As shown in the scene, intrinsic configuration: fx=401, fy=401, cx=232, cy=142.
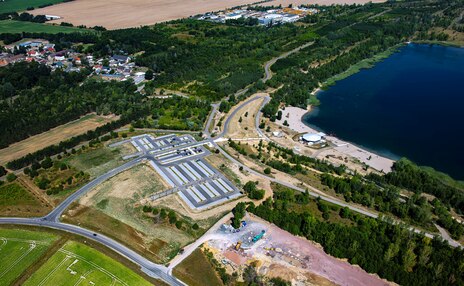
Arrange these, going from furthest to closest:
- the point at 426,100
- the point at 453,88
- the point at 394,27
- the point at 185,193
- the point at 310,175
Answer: the point at 394,27 → the point at 453,88 → the point at 426,100 → the point at 310,175 → the point at 185,193

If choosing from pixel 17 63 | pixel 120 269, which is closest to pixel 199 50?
pixel 17 63

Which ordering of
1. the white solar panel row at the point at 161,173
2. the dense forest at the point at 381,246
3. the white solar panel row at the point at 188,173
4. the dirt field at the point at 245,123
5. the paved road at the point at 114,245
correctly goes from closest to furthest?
1. the dense forest at the point at 381,246
2. the paved road at the point at 114,245
3. the white solar panel row at the point at 161,173
4. the white solar panel row at the point at 188,173
5. the dirt field at the point at 245,123

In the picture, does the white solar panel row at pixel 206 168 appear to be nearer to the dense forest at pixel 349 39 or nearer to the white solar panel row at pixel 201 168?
the white solar panel row at pixel 201 168

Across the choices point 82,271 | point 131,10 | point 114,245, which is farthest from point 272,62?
point 82,271

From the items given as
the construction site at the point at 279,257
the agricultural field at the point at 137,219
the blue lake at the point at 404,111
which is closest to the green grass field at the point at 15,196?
the agricultural field at the point at 137,219

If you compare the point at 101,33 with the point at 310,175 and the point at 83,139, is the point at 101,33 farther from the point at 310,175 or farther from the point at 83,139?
the point at 310,175

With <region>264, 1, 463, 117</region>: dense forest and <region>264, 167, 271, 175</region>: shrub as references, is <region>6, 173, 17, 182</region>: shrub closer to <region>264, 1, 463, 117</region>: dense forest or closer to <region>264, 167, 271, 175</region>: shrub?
<region>264, 167, 271, 175</region>: shrub
